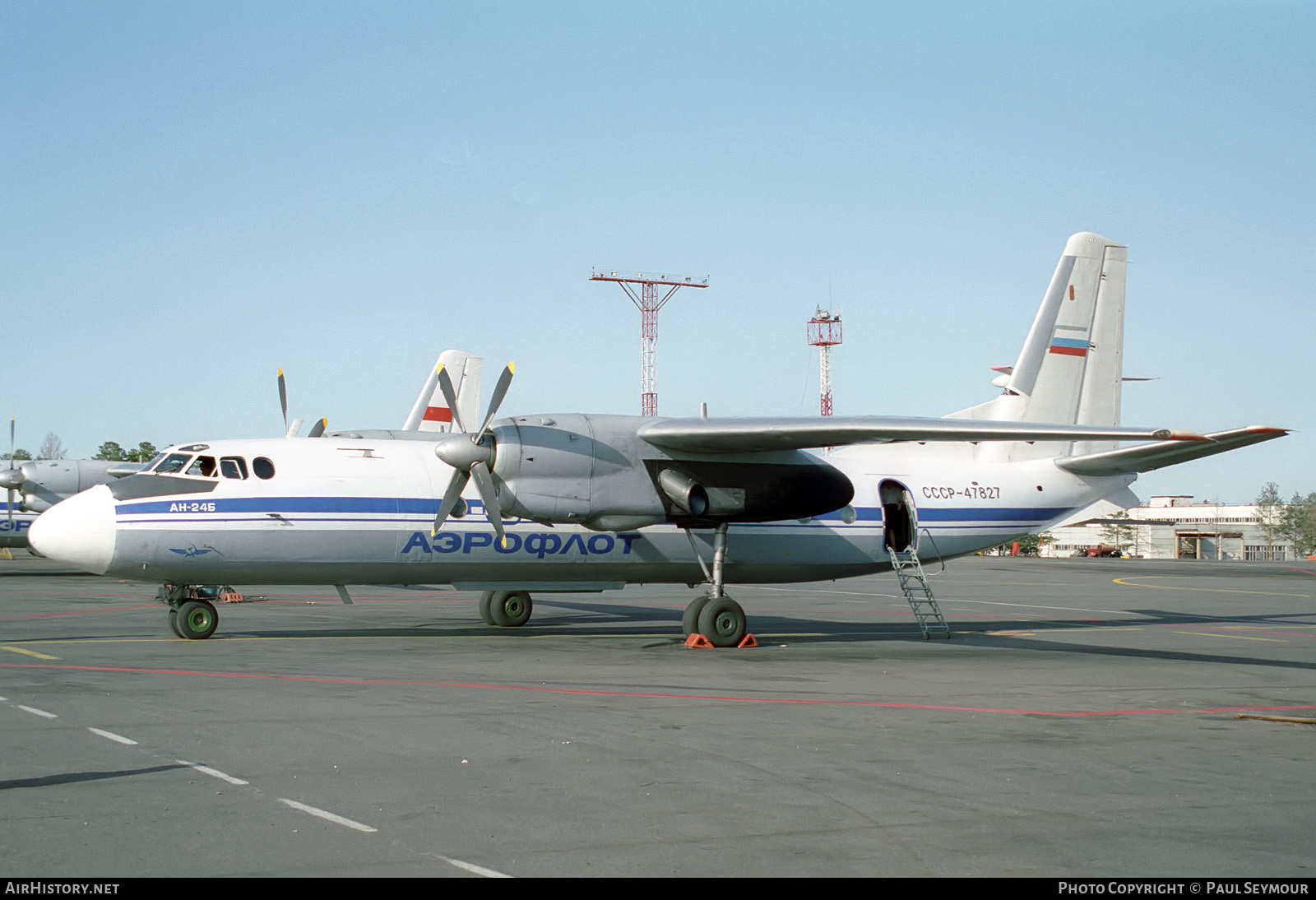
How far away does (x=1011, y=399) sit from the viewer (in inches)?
982

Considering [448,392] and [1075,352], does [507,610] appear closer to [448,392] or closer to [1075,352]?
[448,392]

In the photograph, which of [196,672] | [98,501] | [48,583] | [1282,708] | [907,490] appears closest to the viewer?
[1282,708]

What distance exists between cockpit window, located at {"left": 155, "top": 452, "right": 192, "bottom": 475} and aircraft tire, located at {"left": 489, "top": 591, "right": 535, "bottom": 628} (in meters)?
7.09

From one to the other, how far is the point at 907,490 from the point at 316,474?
11669 millimetres

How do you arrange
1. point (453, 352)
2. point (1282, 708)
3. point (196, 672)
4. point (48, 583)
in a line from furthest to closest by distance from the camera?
point (48, 583)
point (453, 352)
point (196, 672)
point (1282, 708)

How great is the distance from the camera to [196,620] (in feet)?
64.9

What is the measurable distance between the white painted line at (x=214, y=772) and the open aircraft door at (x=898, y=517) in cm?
1642

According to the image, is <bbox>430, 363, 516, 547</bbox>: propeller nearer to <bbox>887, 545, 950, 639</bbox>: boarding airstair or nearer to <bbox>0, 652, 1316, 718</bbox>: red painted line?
<bbox>0, 652, 1316, 718</bbox>: red painted line

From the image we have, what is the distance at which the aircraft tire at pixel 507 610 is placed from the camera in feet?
79.5

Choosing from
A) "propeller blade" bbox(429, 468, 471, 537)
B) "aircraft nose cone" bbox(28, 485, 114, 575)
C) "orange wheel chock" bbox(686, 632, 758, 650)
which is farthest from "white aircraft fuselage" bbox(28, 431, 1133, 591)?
"orange wheel chock" bbox(686, 632, 758, 650)

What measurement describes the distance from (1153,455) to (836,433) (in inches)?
300

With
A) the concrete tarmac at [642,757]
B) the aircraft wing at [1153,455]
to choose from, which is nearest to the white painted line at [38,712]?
the concrete tarmac at [642,757]
